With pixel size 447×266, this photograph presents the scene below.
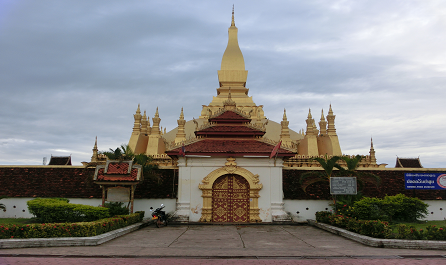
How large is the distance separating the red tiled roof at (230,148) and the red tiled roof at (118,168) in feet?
7.30

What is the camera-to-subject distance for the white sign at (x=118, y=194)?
56.8ft

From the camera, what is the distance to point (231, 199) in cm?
1844

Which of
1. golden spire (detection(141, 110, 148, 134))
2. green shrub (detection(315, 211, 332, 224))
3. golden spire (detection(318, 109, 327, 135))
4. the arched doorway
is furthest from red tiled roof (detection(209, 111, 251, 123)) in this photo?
golden spire (detection(141, 110, 148, 134))

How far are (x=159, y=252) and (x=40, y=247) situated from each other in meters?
3.61

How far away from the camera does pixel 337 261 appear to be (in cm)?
891

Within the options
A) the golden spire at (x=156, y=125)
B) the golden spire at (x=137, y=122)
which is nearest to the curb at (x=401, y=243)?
the golden spire at (x=156, y=125)

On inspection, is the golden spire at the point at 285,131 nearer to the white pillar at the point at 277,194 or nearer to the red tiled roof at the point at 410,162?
the red tiled roof at the point at 410,162

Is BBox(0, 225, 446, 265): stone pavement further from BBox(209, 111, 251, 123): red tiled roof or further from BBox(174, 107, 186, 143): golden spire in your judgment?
BBox(174, 107, 186, 143): golden spire

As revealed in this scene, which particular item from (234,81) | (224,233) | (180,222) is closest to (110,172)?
(180,222)

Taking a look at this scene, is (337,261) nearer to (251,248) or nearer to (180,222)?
(251,248)

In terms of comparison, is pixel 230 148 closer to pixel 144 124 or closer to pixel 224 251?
pixel 224 251

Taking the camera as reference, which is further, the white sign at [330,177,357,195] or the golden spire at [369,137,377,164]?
the golden spire at [369,137,377,164]

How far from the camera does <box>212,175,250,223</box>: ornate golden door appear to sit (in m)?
18.2

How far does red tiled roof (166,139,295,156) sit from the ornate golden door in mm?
1339
